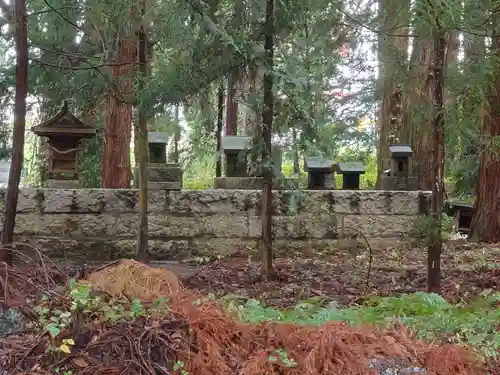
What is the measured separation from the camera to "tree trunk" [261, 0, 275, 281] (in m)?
5.51

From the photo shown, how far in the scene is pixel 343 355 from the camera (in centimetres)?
291

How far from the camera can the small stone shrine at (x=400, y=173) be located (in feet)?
27.0

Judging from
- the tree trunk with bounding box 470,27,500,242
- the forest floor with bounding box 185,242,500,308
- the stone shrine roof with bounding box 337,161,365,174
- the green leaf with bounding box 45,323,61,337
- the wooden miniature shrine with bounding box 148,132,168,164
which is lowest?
the forest floor with bounding box 185,242,500,308

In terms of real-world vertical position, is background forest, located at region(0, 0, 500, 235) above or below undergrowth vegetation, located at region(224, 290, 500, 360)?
above

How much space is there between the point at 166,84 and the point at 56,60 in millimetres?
2552

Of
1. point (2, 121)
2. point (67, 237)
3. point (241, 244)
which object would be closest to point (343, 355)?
point (241, 244)

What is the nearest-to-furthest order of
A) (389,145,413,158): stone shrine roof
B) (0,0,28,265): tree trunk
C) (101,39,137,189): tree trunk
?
(0,0,28,265): tree trunk, (389,145,413,158): stone shrine roof, (101,39,137,189): tree trunk

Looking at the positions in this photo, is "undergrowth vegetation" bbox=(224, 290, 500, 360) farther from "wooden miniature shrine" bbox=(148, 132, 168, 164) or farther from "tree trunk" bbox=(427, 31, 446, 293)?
"wooden miniature shrine" bbox=(148, 132, 168, 164)

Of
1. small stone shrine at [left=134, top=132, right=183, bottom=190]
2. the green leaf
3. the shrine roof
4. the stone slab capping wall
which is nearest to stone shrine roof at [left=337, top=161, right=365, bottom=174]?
the stone slab capping wall

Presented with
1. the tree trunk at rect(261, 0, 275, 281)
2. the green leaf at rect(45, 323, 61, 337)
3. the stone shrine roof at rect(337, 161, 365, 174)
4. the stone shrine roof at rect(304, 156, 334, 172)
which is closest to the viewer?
the green leaf at rect(45, 323, 61, 337)

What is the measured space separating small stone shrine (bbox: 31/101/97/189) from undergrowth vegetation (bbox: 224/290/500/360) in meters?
4.18

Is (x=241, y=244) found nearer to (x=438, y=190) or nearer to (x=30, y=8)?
(x=438, y=190)

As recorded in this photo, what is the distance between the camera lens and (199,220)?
7812 millimetres

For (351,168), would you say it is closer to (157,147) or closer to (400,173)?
(400,173)
